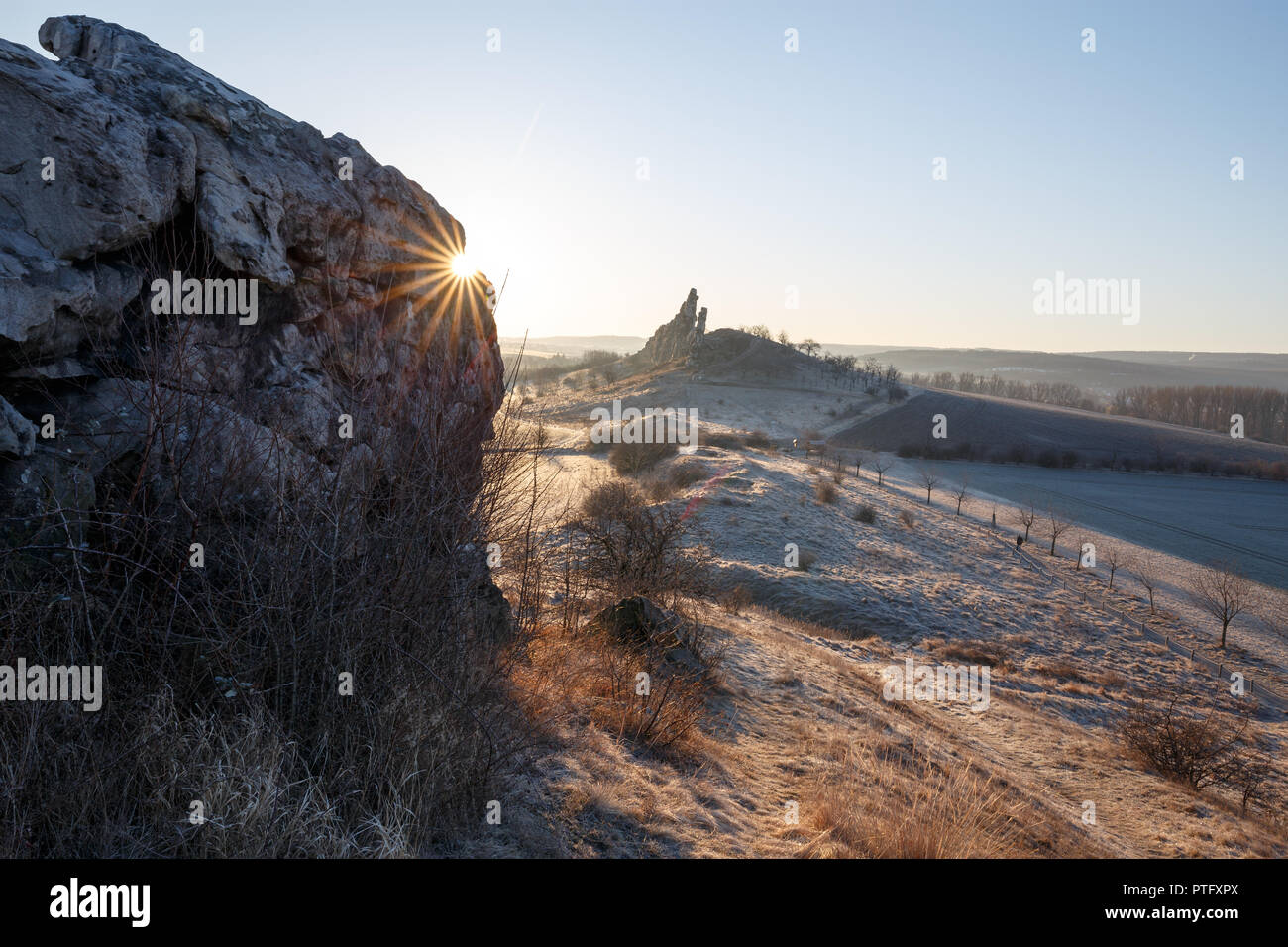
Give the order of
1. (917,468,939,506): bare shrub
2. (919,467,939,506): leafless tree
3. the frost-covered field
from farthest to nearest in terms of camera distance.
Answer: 1. (917,468,939,506): bare shrub
2. (919,467,939,506): leafless tree
3. the frost-covered field

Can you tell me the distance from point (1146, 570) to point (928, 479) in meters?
18.7

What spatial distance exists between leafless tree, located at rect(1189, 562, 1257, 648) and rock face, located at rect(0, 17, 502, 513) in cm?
2999

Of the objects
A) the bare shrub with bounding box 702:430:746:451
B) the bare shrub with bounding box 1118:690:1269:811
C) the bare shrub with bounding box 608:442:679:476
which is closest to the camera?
the bare shrub with bounding box 1118:690:1269:811

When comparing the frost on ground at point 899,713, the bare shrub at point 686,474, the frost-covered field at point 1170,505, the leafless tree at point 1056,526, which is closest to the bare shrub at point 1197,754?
the frost on ground at point 899,713

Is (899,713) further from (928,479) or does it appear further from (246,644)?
(928,479)

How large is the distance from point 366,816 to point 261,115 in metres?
6.89

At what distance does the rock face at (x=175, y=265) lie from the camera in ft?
15.3

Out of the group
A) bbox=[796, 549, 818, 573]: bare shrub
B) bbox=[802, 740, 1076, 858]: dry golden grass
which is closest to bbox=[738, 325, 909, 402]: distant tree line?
bbox=[796, 549, 818, 573]: bare shrub

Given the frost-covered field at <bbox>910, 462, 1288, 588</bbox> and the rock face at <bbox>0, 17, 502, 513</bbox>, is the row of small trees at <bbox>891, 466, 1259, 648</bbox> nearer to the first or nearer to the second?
the frost-covered field at <bbox>910, 462, 1288, 588</bbox>

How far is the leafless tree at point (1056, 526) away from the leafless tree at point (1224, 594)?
625cm

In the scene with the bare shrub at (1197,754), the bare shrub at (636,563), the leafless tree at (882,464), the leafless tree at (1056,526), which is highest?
the bare shrub at (636,563)

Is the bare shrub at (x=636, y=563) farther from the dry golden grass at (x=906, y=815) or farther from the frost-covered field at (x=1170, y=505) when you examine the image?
the frost-covered field at (x=1170, y=505)

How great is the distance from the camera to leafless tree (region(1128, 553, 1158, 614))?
108 feet

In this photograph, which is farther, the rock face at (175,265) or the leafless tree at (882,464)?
the leafless tree at (882,464)
